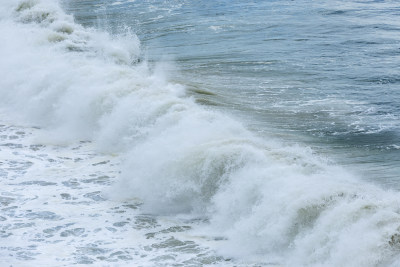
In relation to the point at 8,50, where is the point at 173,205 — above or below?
below

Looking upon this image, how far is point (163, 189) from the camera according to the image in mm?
9820

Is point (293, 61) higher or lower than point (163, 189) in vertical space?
higher

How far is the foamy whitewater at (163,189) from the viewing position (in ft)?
26.0

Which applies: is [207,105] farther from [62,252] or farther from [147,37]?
[147,37]

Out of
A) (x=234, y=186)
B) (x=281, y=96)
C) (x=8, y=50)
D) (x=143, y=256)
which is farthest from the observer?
(x=8, y=50)

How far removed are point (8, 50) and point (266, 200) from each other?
12.1 meters

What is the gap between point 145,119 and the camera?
12438 mm

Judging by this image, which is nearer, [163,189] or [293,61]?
[163,189]

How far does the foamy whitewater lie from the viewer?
26.0 ft

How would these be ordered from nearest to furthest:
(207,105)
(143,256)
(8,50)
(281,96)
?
(143,256)
(207,105)
(281,96)
(8,50)

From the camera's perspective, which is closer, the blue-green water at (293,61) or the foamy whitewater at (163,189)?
the foamy whitewater at (163,189)

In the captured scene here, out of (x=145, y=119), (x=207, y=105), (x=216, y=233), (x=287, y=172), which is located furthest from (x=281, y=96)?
(x=216, y=233)

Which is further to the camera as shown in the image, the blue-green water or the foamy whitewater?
the blue-green water

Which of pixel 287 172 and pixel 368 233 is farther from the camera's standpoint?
pixel 287 172
